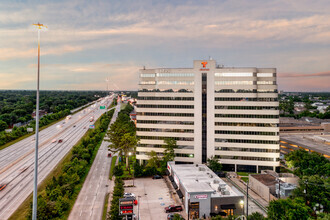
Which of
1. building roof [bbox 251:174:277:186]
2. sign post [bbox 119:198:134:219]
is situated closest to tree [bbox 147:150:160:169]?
building roof [bbox 251:174:277:186]

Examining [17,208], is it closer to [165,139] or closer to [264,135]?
[165,139]

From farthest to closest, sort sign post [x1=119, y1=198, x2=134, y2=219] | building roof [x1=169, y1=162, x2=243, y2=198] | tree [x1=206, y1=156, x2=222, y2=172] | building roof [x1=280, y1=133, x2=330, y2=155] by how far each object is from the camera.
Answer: building roof [x1=280, y1=133, x2=330, y2=155] → tree [x1=206, y1=156, x2=222, y2=172] → building roof [x1=169, y1=162, x2=243, y2=198] → sign post [x1=119, y1=198, x2=134, y2=219]

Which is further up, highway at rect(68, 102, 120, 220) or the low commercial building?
the low commercial building

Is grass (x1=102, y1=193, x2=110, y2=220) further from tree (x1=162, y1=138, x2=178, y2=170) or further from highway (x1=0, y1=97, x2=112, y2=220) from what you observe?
tree (x1=162, y1=138, x2=178, y2=170)

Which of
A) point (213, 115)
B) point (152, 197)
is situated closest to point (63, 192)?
point (152, 197)

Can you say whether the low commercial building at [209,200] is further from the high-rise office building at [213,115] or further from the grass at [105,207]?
the high-rise office building at [213,115]

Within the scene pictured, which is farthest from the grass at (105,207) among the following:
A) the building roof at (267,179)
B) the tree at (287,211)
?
the building roof at (267,179)

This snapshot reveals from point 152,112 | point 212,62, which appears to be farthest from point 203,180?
point 212,62
